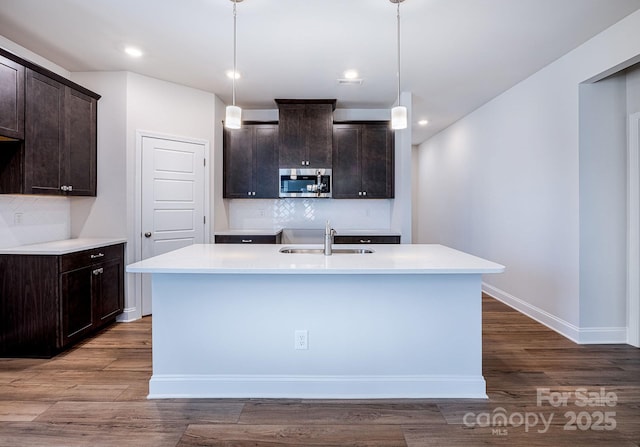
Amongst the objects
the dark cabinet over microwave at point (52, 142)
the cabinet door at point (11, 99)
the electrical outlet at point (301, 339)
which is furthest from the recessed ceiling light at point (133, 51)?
the electrical outlet at point (301, 339)

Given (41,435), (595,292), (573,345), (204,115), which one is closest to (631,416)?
(573,345)

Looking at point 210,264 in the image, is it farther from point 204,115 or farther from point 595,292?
point 595,292

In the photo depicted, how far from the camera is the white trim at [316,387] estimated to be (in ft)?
7.42

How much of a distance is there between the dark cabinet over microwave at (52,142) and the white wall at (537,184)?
4.66m

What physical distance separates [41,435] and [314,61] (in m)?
3.49

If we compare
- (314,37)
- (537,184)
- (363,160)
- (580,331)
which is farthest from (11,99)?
(580,331)

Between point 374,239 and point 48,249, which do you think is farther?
point 374,239

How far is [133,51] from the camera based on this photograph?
329 centimetres

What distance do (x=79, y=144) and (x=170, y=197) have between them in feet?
3.26

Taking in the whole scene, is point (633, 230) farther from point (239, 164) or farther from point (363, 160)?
point (239, 164)

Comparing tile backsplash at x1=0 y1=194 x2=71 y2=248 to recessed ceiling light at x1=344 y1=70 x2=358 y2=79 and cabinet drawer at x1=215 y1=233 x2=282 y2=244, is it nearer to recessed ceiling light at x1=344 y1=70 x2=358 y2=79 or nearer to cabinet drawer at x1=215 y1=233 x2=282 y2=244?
cabinet drawer at x1=215 y1=233 x2=282 y2=244

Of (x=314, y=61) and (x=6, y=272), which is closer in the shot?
(x=6, y=272)

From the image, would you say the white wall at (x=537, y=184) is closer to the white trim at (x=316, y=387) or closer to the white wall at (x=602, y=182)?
the white wall at (x=602, y=182)

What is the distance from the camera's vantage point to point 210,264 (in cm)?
206
